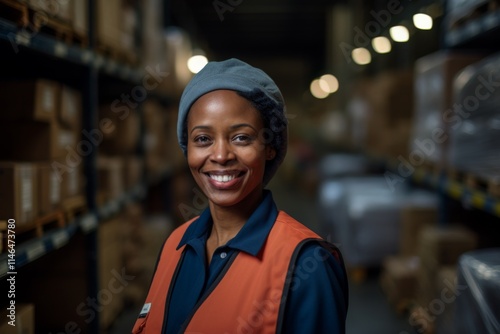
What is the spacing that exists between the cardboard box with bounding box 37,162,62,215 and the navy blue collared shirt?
158 centimetres

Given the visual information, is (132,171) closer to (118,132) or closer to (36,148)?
(118,132)

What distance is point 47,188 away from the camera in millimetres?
3074

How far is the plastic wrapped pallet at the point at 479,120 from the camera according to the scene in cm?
322

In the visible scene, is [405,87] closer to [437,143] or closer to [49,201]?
[437,143]

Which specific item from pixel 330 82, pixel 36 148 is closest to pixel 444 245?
pixel 36 148

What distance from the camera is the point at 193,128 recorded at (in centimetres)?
160

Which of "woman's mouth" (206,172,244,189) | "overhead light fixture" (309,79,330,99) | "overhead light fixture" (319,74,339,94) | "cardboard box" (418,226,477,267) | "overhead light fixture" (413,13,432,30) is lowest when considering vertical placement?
"cardboard box" (418,226,477,267)

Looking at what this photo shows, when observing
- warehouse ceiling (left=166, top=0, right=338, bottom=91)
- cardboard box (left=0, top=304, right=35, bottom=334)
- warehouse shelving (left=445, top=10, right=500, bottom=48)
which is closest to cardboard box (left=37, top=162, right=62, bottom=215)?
cardboard box (left=0, top=304, right=35, bottom=334)

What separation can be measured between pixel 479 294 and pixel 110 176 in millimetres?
3073

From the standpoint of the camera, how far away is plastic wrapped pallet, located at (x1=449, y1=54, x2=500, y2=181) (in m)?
3.22

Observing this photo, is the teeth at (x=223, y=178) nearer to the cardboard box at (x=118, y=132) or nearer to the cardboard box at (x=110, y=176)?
the cardboard box at (x=110, y=176)

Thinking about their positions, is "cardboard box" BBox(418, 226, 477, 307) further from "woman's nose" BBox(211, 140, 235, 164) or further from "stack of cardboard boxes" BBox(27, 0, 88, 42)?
"stack of cardboard boxes" BBox(27, 0, 88, 42)

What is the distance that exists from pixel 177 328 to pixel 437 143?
345 cm

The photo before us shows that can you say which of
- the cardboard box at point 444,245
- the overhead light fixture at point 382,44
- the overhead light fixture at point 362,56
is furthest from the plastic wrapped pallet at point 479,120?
the overhead light fixture at point 362,56
